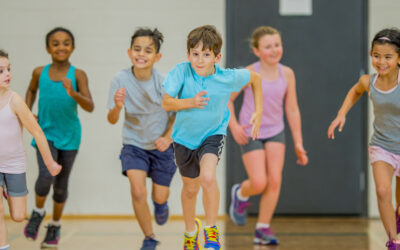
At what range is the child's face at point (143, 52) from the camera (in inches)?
174

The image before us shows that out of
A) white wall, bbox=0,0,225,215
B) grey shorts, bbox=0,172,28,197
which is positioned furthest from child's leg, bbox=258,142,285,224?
grey shorts, bbox=0,172,28,197

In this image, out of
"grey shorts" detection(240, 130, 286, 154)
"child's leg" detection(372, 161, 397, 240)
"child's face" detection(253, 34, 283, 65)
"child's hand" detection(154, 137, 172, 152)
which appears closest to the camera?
"child's leg" detection(372, 161, 397, 240)

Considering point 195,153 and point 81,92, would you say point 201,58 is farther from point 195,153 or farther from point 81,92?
point 81,92

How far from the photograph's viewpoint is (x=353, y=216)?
639 cm

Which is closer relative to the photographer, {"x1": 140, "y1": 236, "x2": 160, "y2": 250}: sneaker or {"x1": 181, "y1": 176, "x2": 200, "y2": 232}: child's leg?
{"x1": 181, "y1": 176, "x2": 200, "y2": 232}: child's leg

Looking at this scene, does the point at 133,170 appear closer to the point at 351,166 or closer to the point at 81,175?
the point at 81,175

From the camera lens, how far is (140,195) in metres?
4.38

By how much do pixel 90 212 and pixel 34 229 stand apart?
5.54 feet

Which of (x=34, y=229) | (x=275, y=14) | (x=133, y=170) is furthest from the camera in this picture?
(x=275, y=14)

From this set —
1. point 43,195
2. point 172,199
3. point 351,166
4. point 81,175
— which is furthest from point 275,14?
point 43,195

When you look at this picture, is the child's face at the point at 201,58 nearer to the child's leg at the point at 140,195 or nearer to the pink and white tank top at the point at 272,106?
the child's leg at the point at 140,195

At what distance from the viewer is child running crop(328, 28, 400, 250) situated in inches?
157

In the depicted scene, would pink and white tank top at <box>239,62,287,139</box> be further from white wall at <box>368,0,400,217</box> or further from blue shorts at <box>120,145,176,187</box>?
white wall at <box>368,0,400,217</box>

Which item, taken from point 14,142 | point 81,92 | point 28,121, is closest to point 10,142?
point 14,142
